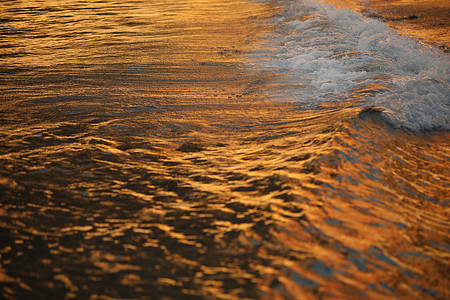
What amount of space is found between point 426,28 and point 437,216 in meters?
7.74

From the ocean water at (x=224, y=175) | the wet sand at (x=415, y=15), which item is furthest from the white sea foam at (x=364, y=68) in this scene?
the wet sand at (x=415, y=15)

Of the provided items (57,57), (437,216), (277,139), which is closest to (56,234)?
(277,139)

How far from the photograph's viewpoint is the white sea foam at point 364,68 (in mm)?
4102

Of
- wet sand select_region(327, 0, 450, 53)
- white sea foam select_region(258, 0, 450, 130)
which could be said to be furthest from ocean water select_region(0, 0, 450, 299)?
wet sand select_region(327, 0, 450, 53)

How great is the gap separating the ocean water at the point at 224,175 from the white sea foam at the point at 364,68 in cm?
4

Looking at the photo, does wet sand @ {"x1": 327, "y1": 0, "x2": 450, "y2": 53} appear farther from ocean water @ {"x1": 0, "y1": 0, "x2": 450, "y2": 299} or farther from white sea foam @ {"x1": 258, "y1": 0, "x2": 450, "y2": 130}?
ocean water @ {"x1": 0, "y1": 0, "x2": 450, "y2": 299}

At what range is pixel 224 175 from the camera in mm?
2783

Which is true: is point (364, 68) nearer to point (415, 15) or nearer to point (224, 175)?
point (224, 175)

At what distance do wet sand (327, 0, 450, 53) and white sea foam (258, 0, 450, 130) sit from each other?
0.72m

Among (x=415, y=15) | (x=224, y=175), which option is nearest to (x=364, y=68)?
(x=224, y=175)

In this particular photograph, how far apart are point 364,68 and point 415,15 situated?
5854 millimetres

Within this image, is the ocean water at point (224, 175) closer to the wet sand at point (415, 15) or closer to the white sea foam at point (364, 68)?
the white sea foam at point (364, 68)

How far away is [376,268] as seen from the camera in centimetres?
182

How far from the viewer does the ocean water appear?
182cm
